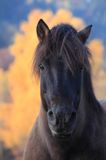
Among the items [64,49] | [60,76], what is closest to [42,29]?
[64,49]

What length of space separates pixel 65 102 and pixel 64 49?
430 mm

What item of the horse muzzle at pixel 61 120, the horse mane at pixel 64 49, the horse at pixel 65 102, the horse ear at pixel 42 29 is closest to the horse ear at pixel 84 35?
the horse at pixel 65 102

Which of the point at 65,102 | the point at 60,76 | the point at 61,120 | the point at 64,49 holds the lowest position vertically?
the point at 61,120

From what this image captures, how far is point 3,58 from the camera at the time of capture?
744 cm

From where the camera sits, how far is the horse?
130 inches

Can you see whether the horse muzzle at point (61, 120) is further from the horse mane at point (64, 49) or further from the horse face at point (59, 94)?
the horse mane at point (64, 49)

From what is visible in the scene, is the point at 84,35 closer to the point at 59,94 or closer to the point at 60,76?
the point at 60,76

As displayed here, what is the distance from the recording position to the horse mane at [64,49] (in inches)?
137

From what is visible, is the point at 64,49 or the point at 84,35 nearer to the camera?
the point at 64,49

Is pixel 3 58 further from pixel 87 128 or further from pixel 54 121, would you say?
pixel 54 121

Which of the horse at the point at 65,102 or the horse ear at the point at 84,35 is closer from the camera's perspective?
the horse at the point at 65,102

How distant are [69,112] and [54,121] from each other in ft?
0.39

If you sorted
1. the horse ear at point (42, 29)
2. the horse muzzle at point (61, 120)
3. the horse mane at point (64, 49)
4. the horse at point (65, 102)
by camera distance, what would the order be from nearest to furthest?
1. the horse muzzle at point (61, 120)
2. the horse at point (65, 102)
3. the horse mane at point (64, 49)
4. the horse ear at point (42, 29)

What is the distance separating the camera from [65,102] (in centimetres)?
327
